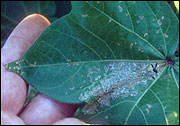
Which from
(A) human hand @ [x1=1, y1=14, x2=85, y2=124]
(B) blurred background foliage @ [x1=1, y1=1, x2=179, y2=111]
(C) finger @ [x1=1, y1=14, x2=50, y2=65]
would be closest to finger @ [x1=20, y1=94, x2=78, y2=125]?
(A) human hand @ [x1=1, y1=14, x2=85, y2=124]

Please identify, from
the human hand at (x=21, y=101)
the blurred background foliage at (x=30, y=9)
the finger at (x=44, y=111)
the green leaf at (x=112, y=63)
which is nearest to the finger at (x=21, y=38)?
the human hand at (x=21, y=101)

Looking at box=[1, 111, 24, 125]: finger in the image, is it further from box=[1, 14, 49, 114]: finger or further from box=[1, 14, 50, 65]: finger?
box=[1, 14, 50, 65]: finger

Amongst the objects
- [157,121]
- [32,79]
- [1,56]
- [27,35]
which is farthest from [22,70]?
[157,121]

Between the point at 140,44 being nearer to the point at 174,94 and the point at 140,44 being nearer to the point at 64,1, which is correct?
the point at 174,94

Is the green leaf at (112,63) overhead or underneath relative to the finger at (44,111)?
overhead

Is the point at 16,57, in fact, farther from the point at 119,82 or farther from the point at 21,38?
the point at 119,82

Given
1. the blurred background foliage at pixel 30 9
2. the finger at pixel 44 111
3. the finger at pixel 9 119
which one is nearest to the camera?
the finger at pixel 9 119

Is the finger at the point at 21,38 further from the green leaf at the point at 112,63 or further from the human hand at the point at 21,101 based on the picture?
the green leaf at the point at 112,63

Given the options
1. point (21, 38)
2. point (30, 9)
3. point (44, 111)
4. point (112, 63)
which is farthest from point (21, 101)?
point (30, 9)
